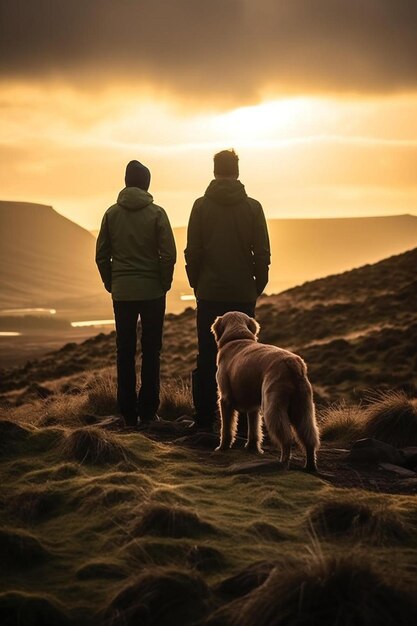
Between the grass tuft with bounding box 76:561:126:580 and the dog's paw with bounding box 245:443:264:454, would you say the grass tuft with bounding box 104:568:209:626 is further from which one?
the dog's paw with bounding box 245:443:264:454

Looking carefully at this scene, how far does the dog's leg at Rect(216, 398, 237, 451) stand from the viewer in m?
9.00

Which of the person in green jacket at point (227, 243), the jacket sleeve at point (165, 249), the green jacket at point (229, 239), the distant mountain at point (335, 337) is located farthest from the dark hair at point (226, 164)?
the distant mountain at point (335, 337)

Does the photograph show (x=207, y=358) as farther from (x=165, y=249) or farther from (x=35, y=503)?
(x=35, y=503)

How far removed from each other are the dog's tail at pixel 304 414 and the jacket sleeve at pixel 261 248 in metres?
2.00

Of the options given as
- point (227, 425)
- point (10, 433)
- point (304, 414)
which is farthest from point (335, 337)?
point (304, 414)

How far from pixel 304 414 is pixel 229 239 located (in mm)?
2514

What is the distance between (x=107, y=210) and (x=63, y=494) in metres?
4.40

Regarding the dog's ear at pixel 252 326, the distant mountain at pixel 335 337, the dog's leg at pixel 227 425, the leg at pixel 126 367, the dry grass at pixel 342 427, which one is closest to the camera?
the dog's leg at pixel 227 425

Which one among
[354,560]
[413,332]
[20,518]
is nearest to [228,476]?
[20,518]

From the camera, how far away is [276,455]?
30.5ft

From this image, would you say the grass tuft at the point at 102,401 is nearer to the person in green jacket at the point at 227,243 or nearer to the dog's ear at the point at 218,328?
the person in green jacket at the point at 227,243

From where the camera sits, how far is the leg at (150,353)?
33.8ft

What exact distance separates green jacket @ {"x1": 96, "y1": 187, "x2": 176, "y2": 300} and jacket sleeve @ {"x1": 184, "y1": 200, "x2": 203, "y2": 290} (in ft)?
1.22

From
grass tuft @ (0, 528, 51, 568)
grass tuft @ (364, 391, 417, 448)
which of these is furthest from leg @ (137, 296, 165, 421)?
grass tuft @ (0, 528, 51, 568)
